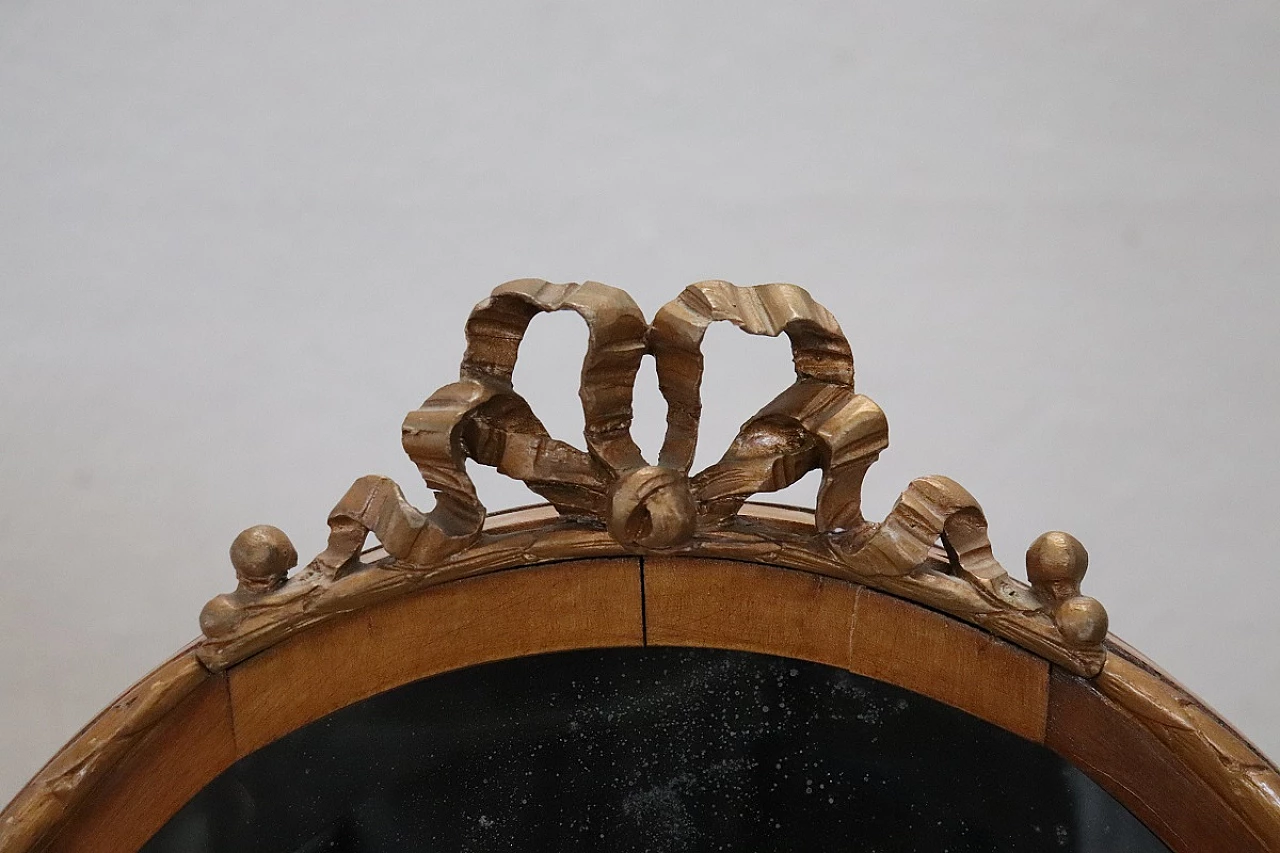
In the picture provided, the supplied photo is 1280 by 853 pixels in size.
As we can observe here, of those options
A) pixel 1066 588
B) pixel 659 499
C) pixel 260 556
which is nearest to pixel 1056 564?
pixel 1066 588

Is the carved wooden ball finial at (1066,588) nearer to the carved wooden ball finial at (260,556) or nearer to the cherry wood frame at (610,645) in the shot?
the cherry wood frame at (610,645)

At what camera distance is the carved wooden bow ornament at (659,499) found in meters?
0.56

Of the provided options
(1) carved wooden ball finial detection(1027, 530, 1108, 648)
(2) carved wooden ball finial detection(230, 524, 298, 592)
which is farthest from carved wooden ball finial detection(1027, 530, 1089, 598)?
(2) carved wooden ball finial detection(230, 524, 298, 592)

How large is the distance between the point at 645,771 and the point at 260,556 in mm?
181

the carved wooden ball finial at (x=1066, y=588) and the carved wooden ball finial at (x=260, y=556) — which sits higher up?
the carved wooden ball finial at (x=260, y=556)

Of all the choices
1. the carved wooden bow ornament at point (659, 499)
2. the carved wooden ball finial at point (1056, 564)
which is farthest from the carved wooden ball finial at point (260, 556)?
the carved wooden ball finial at point (1056, 564)

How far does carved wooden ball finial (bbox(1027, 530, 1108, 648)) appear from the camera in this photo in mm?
554

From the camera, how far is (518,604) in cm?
61

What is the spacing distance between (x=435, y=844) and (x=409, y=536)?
138 millimetres

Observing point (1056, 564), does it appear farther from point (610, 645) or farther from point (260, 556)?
point (260, 556)

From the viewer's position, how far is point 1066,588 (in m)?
0.56

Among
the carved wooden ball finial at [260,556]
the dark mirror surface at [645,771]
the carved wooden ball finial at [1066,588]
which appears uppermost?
the carved wooden ball finial at [260,556]

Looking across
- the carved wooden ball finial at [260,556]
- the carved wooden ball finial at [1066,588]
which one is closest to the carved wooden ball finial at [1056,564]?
the carved wooden ball finial at [1066,588]

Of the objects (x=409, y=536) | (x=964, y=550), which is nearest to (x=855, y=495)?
(x=964, y=550)
